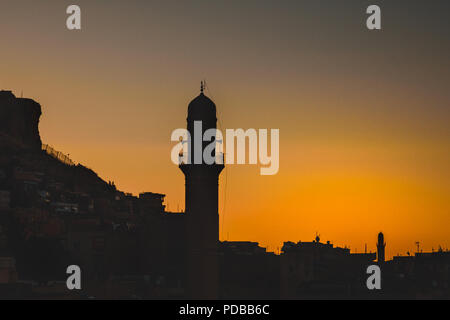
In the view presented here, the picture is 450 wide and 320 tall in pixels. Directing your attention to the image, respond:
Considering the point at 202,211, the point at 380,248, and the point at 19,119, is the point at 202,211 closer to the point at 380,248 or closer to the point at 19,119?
the point at 19,119

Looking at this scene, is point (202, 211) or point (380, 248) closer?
point (202, 211)

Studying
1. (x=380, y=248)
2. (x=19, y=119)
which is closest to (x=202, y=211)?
(x=19, y=119)

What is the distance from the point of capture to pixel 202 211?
5928 cm

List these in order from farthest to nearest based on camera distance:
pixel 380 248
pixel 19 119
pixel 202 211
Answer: pixel 380 248
pixel 19 119
pixel 202 211

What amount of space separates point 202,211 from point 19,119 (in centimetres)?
2392

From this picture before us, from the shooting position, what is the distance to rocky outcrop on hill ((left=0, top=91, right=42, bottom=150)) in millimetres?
77375

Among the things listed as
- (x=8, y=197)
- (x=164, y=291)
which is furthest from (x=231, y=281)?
(x=8, y=197)

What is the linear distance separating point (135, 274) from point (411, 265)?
27.6m

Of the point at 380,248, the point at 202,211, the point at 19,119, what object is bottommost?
the point at 380,248

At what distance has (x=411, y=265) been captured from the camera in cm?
8550

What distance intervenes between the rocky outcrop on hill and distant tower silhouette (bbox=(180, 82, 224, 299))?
21479 mm

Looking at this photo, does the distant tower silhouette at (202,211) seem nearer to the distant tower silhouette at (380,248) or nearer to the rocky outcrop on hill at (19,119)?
the rocky outcrop on hill at (19,119)

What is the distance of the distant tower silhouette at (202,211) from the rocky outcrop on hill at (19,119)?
70.5 feet
